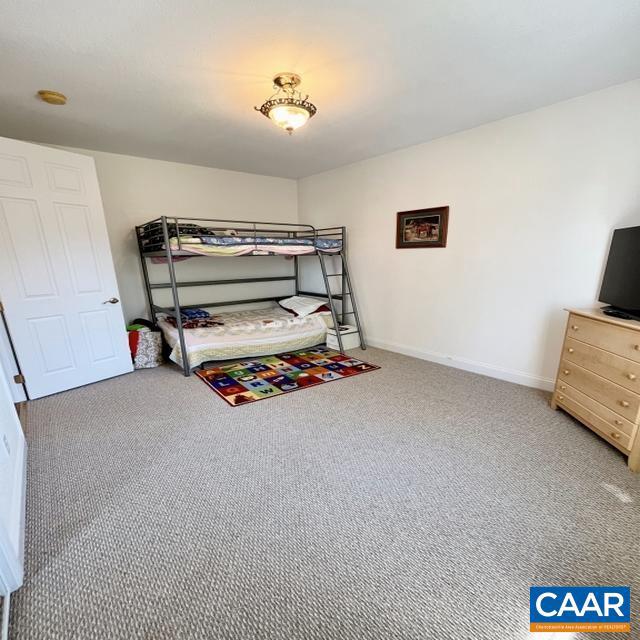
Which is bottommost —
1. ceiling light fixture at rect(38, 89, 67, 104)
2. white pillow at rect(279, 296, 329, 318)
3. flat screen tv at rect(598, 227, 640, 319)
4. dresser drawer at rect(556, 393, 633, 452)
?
dresser drawer at rect(556, 393, 633, 452)

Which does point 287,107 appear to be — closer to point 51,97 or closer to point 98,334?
point 51,97

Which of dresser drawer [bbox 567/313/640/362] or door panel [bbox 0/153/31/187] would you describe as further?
door panel [bbox 0/153/31/187]

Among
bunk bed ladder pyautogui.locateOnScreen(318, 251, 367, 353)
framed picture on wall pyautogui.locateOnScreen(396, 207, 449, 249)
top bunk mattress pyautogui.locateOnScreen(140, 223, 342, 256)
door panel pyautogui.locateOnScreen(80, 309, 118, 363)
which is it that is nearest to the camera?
door panel pyautogui.locateOnScreen(80, 309, 118, 363)

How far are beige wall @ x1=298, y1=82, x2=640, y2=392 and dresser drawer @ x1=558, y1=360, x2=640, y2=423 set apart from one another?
451 mm

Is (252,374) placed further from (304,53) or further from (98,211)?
(304,53)

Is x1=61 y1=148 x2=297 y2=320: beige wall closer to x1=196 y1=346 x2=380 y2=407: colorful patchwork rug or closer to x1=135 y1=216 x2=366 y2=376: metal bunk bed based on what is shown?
x1=135 y1=216 x2=366 y2=376: metal bunk bed

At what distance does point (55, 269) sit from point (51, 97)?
1.37 m

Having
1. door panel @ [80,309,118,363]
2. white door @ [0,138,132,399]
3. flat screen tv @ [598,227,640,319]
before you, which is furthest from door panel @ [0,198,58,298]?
flat screen tv @ [598,227,640,319]

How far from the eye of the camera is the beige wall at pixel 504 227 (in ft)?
7.74

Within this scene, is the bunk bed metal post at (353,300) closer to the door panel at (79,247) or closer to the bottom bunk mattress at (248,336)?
the bottom bunk mattress at (248,336)

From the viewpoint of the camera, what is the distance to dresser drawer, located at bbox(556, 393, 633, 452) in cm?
188

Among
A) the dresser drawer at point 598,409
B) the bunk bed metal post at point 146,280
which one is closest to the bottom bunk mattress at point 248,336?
the bunk bed metal post at point 146,280

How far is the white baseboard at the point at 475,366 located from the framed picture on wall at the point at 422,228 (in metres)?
1.27

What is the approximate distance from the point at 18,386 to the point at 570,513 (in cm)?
410
